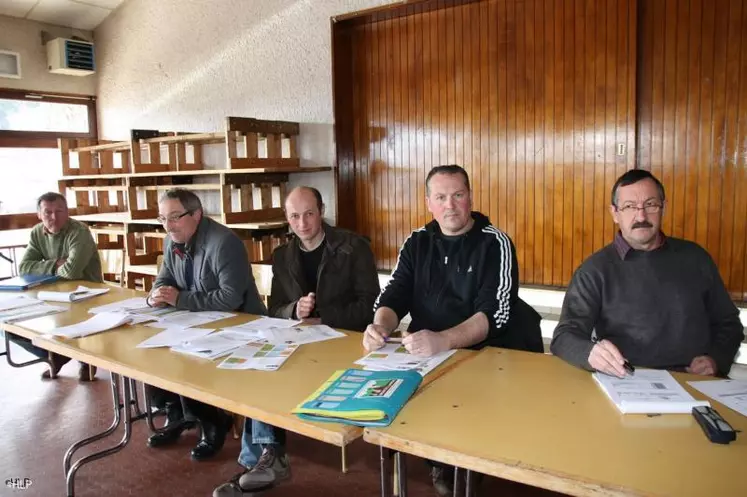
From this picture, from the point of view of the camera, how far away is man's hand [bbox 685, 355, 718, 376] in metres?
1.96

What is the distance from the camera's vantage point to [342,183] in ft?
16.7

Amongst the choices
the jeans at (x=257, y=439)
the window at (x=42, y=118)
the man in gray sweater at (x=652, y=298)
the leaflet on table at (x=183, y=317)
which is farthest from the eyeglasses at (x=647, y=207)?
the window at (x=42, y=118)

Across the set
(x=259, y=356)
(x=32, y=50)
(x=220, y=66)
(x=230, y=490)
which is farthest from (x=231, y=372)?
(x=32, y=50)

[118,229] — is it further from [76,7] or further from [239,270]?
[239,270]

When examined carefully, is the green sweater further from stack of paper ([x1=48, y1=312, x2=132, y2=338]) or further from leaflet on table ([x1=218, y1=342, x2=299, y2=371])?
leaflet on table ([x1=218, y1=342, x2=299, y2=371])

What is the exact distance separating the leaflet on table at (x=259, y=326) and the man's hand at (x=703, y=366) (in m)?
1.50

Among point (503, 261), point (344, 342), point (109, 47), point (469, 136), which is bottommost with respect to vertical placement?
point (344, 342)

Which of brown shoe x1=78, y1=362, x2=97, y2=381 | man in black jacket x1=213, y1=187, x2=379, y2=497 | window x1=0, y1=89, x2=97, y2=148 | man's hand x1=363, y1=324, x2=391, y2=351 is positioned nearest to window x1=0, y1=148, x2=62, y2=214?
window x1=0, y1=89, x2=97, y2=148

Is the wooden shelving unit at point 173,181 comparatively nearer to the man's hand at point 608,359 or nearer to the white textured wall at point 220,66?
the white textured wall at point 220,66

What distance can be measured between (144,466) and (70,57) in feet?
17.7

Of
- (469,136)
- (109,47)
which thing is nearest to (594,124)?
(469,136)

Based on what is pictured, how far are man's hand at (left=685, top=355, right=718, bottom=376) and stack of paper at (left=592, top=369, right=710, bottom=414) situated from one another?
37cm

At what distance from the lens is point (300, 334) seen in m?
2.31

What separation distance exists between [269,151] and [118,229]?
215cm
